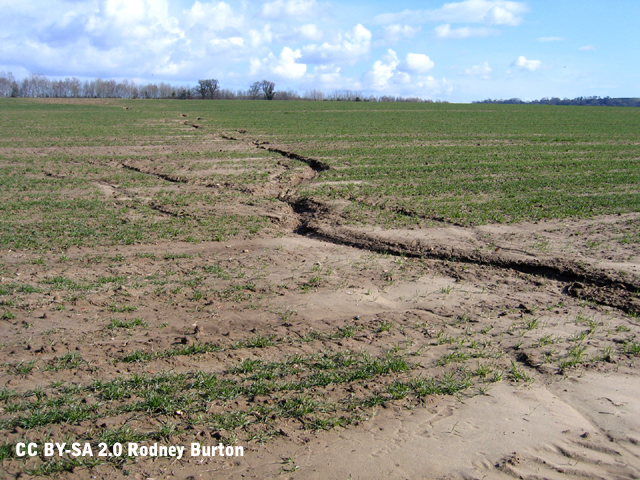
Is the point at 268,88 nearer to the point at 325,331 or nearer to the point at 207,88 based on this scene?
the point at 207,88

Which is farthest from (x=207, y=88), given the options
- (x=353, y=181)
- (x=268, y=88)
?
(x=353, y=181)

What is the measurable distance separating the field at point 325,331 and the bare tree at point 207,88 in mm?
116846

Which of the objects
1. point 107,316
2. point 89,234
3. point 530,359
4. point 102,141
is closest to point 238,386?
point 107,316

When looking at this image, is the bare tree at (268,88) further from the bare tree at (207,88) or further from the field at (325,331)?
the field at (325,331)

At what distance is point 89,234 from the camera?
9555mm

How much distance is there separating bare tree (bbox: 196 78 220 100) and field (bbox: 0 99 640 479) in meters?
117

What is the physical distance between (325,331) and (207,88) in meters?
128

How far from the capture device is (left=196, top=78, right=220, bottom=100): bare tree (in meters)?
122

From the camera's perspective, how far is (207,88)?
12294 centimetres

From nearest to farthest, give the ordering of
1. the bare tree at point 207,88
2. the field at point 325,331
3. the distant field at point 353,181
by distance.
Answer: the field at point 325,331
the distant field at point 353,181
the bare tree at point 207,88

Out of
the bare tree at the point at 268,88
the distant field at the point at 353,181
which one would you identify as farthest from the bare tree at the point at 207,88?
the distant field at the point at 353,181

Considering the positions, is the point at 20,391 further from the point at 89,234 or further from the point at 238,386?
the point at 89,234

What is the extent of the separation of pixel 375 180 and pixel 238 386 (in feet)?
38.5

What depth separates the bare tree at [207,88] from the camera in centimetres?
12244
